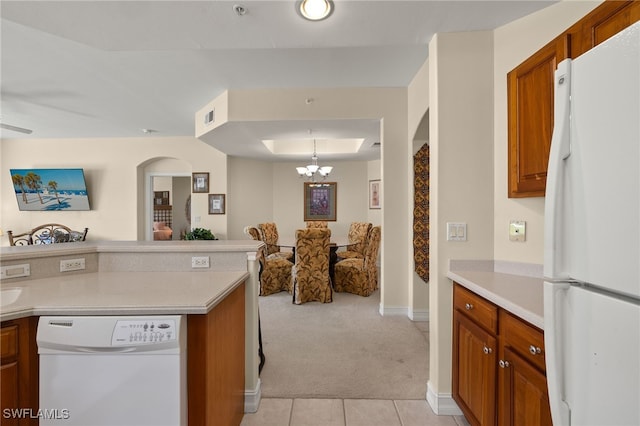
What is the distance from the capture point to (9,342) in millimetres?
1164

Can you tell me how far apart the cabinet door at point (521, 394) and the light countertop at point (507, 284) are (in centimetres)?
23

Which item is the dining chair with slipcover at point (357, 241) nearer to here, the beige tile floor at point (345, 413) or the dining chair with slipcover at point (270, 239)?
the dining chair with slipcover at point (270, 239)

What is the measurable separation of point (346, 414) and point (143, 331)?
1.45 m

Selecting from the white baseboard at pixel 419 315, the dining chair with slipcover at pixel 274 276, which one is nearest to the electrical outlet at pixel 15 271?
the dining chair with slipcover at pixel 274 276

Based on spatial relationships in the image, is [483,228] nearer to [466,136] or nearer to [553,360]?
[466,136]

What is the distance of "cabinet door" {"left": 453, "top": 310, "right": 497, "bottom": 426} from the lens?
1438mm

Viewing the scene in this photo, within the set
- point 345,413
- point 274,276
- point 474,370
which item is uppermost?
point 474,370

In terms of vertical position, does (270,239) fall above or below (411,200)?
below

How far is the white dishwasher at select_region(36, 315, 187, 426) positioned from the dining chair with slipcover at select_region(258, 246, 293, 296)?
3189 mm

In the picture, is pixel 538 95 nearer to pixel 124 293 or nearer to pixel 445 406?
pixel 445 406

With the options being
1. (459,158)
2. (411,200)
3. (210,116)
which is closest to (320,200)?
(210,116)

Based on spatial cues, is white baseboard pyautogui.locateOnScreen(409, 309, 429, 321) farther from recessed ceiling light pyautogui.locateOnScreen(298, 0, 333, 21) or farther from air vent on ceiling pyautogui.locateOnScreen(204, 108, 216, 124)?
air vent on ceiling pyautogui.locateOnScreen(204, 108, 216, 124)

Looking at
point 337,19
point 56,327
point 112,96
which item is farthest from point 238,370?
point 112,96

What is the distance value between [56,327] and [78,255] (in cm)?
82
